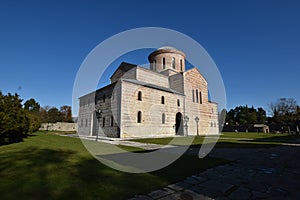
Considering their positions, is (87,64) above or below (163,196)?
above

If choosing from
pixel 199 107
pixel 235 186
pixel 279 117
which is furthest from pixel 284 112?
pixel 235 186

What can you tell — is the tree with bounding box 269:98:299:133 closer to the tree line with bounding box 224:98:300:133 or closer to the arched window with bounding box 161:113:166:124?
the tree line with bounding box 224:98:300:133

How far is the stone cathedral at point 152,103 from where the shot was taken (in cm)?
1812

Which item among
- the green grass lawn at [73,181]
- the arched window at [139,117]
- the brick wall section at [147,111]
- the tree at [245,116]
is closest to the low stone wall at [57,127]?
the brick wall section at [147,111]

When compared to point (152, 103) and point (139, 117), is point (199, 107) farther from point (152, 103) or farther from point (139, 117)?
point (139, 117)

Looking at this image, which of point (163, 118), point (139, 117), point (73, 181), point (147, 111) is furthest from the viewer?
point (163, 118)

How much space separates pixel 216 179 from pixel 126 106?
47.8 ft

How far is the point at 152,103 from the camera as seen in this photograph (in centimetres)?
2019

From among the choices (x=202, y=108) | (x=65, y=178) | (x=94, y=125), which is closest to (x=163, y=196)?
(x=65, y=178)

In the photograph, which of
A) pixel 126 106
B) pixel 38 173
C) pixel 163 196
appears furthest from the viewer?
pixel 126 106

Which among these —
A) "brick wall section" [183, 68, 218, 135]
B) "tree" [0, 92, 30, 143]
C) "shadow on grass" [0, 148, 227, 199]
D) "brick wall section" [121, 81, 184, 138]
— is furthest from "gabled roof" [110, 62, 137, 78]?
"shadow on grass" [0, 148, 227, 199]

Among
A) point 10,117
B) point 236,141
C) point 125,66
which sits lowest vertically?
point 236,141

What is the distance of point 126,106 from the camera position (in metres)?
17.8

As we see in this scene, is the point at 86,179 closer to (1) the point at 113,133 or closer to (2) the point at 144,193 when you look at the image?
(2) the point at 144,193
